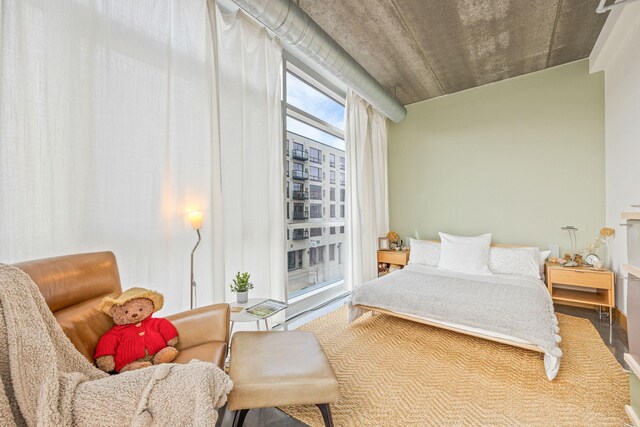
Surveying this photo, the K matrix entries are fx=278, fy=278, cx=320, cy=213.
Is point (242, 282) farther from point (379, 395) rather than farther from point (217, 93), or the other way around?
point (217, 93)

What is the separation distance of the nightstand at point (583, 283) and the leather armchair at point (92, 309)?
3.40 meters

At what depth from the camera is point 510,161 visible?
12.2ft

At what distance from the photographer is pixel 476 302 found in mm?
2340

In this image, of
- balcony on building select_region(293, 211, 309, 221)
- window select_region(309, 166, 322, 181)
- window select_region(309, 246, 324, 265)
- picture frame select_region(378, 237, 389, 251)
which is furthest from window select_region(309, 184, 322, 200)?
picture frame select_region(378, 237, 389, 251)

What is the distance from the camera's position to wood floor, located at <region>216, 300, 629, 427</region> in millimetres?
1556

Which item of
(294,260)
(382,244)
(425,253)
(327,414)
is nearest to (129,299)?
(327,414)

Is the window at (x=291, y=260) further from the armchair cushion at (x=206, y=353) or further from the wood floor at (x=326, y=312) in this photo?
the armchair cushion at (x=206, y=353)

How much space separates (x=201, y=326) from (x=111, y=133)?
1.28 meters

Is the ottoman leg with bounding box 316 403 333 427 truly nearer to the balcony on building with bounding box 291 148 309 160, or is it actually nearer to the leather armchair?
the leather armchair

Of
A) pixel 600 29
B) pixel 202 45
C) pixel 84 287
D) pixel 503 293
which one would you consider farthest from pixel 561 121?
pixel 84 287

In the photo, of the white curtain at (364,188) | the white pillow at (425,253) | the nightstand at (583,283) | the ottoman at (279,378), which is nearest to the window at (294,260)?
the white curtain at (364,188)

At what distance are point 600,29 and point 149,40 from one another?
4.03 metres

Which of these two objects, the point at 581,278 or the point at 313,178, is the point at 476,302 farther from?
the point at 313,178

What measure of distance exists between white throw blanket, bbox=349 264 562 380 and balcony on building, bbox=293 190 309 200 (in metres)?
1.35
